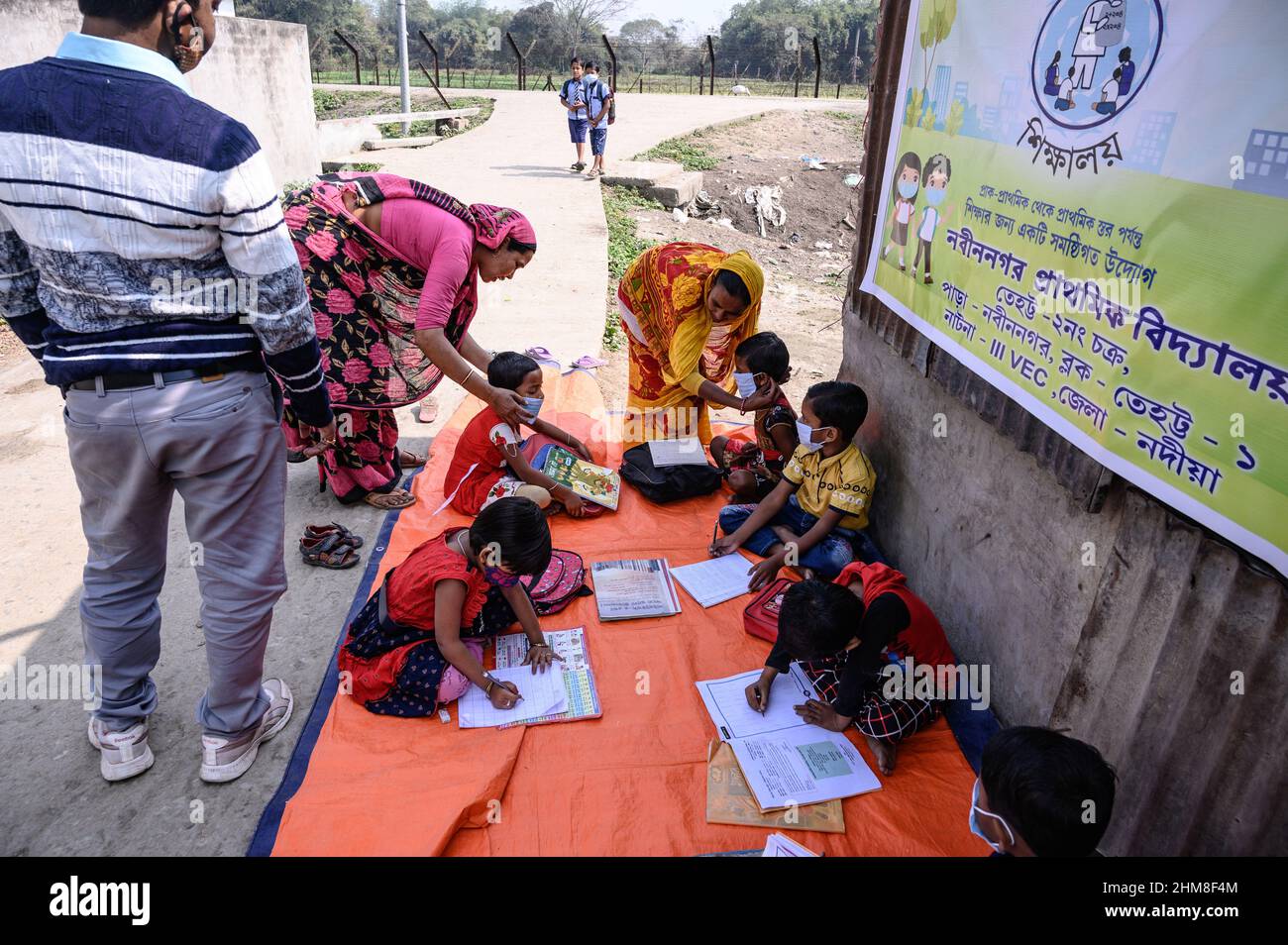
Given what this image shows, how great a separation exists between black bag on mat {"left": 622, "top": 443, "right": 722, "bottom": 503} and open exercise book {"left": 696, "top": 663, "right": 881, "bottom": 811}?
1345 mm

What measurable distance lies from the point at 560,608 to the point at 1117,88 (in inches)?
96.1

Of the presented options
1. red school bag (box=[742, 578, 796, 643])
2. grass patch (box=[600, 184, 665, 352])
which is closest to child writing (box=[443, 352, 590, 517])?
red school bag (box=[742, 578, 796, 643])

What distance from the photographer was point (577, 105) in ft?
35.6

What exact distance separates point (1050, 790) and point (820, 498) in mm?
1872

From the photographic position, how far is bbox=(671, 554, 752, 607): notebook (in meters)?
3.32

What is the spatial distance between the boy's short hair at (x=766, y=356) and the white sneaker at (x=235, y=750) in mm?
2450

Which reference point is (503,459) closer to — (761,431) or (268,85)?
(761,431)

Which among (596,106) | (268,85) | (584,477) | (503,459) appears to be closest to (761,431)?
(584,477)

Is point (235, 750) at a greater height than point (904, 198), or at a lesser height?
lesser

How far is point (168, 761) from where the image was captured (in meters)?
2.49

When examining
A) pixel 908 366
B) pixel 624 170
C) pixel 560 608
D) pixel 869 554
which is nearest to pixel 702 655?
pixel 560 608

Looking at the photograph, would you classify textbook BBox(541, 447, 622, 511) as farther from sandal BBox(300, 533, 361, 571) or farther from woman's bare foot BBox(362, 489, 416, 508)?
sandal BBox(300, 533, 361, 571)

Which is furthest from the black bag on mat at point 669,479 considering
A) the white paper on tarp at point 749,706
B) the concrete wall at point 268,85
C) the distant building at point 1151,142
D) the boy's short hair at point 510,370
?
the concrete wall at point 268,85

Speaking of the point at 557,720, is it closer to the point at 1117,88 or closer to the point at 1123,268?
the point at 1123,268
